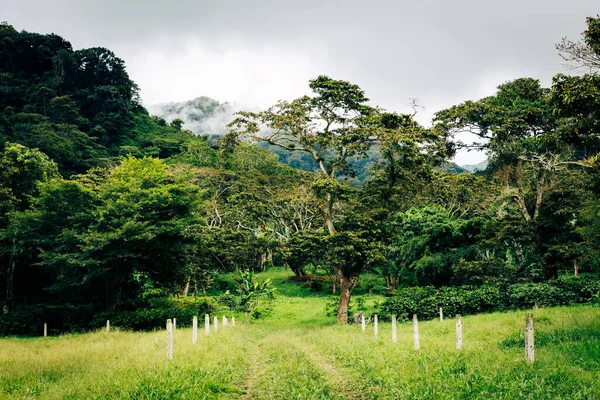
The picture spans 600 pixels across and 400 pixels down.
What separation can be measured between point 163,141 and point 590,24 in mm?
76469

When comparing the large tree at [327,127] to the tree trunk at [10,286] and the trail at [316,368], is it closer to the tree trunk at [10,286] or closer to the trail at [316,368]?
the trail at [316,368]

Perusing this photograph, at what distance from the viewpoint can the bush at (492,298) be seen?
2275cm

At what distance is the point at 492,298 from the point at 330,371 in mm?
17526

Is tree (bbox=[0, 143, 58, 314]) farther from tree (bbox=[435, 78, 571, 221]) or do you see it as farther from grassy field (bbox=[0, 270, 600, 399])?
tree (bbox=[435, 78, 571, 221])

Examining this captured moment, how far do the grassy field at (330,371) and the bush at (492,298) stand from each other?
9.68 m

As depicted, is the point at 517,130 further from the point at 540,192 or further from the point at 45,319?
the point at 45,319

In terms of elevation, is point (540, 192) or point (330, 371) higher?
point (540, 192)

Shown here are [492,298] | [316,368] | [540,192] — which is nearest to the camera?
[316,368]

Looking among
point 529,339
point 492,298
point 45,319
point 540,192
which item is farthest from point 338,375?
point 540,192

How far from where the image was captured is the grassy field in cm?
706

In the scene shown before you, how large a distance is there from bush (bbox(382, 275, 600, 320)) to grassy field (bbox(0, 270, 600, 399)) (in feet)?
31.8

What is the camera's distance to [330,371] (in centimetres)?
998

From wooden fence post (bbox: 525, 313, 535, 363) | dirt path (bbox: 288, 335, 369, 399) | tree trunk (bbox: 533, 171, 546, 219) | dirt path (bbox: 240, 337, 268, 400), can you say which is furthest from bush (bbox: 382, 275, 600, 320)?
wooden fence post (bbox: 525, 313, 535, 363)

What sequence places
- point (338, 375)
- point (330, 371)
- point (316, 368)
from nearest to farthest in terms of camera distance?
point (338, 375), point (330, 371), point (316, 368)
